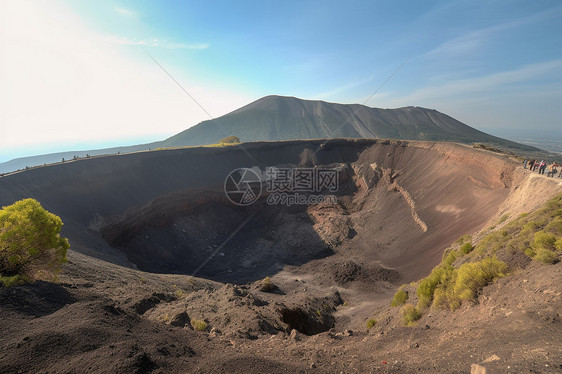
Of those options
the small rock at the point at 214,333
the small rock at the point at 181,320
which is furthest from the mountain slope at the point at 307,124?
the small rock at the point at 214,333

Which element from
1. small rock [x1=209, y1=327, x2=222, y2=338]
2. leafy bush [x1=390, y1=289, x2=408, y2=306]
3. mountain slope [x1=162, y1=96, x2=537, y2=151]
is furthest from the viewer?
mountain slope [x1=162, y1=96, x2=537, y2=151]

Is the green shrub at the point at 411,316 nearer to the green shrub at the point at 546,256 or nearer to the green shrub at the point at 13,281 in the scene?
the green shrub at the point at 546,256

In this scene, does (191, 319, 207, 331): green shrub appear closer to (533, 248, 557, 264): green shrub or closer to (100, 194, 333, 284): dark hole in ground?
(533, 248, 557, 264): green shrub

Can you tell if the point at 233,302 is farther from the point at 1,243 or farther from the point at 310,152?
the point at 310,152

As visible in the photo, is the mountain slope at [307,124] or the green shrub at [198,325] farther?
the mountain slope at [307,124]

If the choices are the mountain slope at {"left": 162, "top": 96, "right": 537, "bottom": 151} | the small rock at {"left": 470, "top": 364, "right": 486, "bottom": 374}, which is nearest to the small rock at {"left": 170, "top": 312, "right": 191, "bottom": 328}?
the small rock at {"left": 470, "top": 364, "right": 486, "bottom": 374}

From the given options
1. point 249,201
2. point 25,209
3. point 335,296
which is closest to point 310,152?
point 249,201
